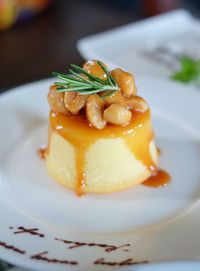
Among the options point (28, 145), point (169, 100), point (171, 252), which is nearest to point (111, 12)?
point (169, 100)

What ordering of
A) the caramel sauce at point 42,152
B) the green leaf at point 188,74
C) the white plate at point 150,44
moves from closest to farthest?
the caramel sauce at point 42,152, the green leaf at point 188,74, the white plate at point 150,44

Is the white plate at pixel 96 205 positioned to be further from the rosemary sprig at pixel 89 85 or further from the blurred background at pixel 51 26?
the blurred background at pixel 51 26

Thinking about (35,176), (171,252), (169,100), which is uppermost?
(169,100)

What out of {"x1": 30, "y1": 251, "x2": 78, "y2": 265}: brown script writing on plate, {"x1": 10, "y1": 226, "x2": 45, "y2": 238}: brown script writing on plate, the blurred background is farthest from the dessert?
the blurred background

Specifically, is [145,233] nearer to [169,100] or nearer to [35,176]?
[35,176]

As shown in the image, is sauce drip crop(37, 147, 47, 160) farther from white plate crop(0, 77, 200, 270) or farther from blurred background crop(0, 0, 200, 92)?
blurred background crop(0, 0, 200, 92)

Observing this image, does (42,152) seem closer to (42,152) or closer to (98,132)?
(42,152)

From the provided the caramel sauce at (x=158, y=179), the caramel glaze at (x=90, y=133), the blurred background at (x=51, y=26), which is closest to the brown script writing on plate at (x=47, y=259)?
the caramel glaze at (x=90, y=133)
